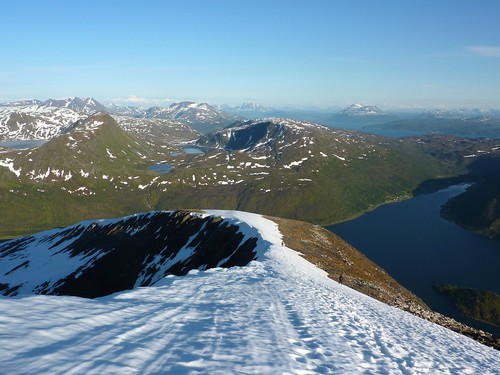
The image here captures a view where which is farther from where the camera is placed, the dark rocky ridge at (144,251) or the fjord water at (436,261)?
the fjord water at (436,261)

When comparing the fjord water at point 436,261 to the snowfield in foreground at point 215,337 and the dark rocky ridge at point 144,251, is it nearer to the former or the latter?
the dark rocky ridge at point 144,251

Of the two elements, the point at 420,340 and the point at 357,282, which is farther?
the point at 357,282

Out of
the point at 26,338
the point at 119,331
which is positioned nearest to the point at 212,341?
the point at 119,331

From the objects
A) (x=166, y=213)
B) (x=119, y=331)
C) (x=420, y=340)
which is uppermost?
(x=119, y=331)

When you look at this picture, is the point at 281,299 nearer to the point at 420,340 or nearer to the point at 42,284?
the point at 420,340

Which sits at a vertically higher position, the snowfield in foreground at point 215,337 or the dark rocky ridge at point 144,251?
the snowfield in foreground at point 215,337

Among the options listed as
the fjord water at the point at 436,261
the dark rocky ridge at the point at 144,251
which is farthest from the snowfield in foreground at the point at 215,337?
the fjord water at the point at 436,261
